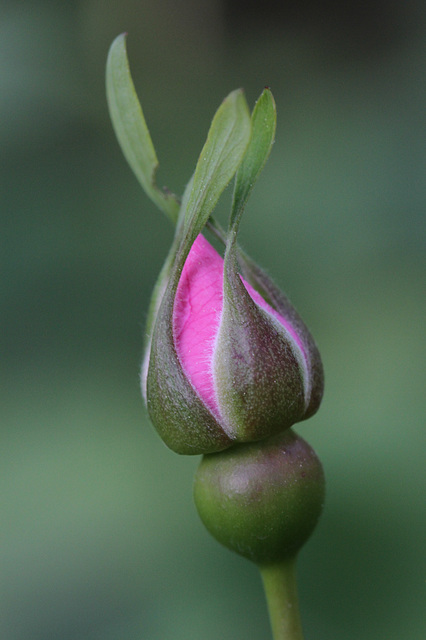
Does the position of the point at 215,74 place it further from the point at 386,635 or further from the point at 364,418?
the point at 386,635

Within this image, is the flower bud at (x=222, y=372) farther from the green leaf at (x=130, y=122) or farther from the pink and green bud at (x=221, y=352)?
the green leaf at (x=130, y=122)

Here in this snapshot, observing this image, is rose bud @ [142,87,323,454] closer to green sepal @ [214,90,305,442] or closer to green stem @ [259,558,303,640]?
green sepal @ [214,90,305,442]

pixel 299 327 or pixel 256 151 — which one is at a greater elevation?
pixel 256 151

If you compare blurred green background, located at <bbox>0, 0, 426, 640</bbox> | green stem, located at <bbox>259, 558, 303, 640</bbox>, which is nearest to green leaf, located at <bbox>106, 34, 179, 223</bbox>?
green stem, located at <bbox>259, 558, 303, 640</bbox>

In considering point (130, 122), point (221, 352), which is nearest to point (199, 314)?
point (221, 352)

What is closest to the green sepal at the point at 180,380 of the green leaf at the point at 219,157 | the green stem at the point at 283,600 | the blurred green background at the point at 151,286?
the green leaf at the point at 219,157

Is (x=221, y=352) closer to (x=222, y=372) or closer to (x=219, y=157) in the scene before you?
(x=222, y=372)

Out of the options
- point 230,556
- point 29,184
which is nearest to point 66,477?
point 230,556
